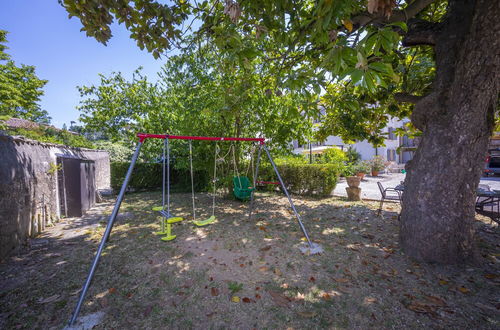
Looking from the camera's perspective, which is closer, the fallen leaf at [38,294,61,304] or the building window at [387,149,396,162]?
the fallen leaf at [38,294,61,304]

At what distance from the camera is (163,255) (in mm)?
3754

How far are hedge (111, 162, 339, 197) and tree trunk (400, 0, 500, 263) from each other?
17.8 ft

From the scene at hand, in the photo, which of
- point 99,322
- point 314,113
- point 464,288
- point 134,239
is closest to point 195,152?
point 134,239

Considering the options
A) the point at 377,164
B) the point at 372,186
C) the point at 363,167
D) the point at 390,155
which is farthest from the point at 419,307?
the point at 390,155

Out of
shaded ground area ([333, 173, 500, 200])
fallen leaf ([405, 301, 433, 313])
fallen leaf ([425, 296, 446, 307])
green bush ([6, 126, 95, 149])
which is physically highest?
green bush ([6, 126, 95, 149])

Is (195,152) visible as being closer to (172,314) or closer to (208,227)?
(208,227)

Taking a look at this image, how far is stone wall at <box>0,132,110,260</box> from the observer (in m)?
3.66

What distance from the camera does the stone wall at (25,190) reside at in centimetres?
366

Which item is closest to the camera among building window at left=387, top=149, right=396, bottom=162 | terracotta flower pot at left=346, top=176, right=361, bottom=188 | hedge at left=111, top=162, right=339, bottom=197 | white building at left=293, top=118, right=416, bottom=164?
terracotta flower pot at left=346, top=176, right=361, bottom=188

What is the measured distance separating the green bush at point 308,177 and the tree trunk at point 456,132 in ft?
17.5

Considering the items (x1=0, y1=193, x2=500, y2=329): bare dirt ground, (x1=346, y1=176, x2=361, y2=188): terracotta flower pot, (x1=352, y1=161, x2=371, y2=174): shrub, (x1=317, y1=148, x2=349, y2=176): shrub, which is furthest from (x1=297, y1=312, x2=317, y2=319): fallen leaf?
(x1=352, y1=161, x2=371, y2=174): shrub

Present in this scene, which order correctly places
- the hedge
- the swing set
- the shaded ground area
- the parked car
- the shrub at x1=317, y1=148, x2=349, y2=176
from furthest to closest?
the parked car, the shrub at x1=317, y1=148, x2=349, y2=176, the shaded ground area, the hedge, the swing set

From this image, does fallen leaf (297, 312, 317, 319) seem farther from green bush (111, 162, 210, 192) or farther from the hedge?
green bush (111, 162, 210, 192)

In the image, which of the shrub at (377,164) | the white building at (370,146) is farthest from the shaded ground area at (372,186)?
the white building at (370,146)
